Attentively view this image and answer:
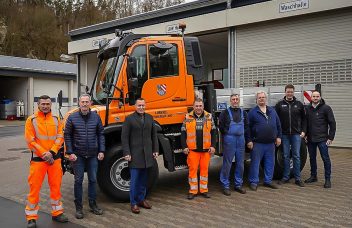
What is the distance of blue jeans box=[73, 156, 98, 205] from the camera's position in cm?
566

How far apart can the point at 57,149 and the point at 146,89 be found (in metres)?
1.94

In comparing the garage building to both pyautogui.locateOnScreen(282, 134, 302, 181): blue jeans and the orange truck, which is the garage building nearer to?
the orange truck

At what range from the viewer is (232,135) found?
6.90m

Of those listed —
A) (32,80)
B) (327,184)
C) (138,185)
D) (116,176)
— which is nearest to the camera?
(138,185)

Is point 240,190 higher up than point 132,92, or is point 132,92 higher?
point 132,92

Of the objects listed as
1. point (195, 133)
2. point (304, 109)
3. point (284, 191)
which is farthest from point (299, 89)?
point (195, 133)

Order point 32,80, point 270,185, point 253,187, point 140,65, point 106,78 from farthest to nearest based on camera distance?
point 32,80 < point 270,185 < point 253,187 < point 106,78 < point 140,65

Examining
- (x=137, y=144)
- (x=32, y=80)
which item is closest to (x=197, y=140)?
(x=137, y=144)

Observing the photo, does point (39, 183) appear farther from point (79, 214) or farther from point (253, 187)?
point (253, 187)

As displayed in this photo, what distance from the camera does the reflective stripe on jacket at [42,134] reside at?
205 inches

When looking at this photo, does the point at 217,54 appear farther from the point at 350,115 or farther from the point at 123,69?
the point at 123,69

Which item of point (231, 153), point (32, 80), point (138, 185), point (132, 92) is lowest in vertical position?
point (138, 185)

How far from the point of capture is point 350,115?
12.5m

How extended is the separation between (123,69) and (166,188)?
2.50 metres
